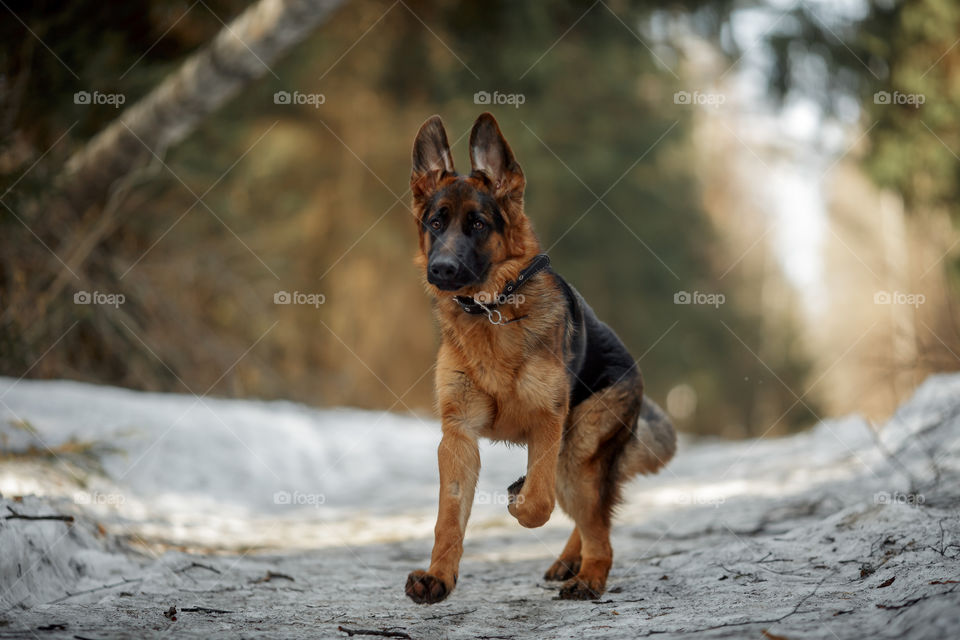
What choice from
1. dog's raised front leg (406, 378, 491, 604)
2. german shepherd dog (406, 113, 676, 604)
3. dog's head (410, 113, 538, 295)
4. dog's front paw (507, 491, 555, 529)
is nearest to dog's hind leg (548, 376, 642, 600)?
german shepherd dog (406, 113, 676, 604)

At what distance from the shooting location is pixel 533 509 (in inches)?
154

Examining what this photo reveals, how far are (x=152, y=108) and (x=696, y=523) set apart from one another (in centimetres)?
677

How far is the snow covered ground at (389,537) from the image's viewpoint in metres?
3.11

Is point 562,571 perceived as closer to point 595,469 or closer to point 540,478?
point 595,469

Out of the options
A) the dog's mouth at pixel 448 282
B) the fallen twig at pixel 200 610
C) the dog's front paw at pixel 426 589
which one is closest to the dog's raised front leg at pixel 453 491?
the dog's front paw at pixel 426 589

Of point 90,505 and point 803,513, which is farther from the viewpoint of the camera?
point 803,513

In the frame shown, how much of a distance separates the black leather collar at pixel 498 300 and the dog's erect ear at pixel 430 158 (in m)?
0.76

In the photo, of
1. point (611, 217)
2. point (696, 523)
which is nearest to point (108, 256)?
point (696, 523)

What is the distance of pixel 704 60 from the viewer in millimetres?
23250

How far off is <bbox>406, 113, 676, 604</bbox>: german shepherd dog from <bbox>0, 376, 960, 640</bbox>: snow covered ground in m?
0.47

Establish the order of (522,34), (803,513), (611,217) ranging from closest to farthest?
(803,513) < (522,34) < (611,217)

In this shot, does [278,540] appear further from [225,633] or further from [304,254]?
[304,254]

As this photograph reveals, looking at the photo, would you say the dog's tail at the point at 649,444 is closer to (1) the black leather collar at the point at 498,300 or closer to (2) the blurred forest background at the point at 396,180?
(1) the black leather collar at the point at 498,300

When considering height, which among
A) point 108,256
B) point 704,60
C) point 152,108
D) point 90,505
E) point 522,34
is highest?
point 704,60
